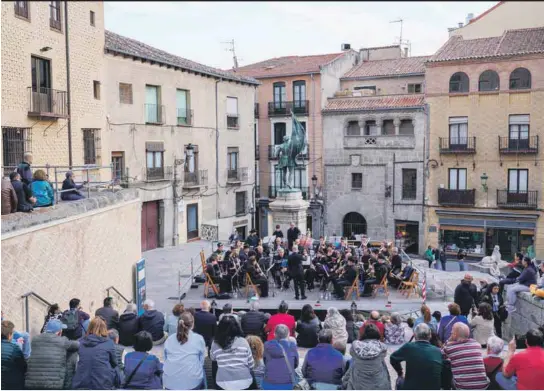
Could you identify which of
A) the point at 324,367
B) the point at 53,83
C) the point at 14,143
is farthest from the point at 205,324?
the point at 53,83

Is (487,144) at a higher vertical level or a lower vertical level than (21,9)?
lower

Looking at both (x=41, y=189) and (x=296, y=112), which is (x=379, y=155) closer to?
(x=296, y=112)

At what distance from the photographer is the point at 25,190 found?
11602mm

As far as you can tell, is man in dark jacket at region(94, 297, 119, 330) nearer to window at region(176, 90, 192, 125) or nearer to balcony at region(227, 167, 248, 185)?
window at region(176, 90, 192, 125)

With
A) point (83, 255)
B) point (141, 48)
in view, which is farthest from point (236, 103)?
Answer: point (83, 255)

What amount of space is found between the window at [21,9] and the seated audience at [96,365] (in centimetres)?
1557

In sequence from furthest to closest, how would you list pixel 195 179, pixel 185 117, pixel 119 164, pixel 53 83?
pixel 195 179, pixel 185 117, pixel 119 164, pixel 53 83

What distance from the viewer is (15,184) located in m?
11.3

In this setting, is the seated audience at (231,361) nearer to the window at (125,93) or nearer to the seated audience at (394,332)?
the seated audience at (394,332)

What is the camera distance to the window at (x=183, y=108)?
1218 inches

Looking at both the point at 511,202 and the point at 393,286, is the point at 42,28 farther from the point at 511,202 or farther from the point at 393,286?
the point at 511,202

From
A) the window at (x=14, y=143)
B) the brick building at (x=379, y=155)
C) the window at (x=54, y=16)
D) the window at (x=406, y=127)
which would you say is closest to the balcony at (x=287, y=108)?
the brick building at (x=379, y=155)

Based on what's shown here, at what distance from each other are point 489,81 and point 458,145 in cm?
379

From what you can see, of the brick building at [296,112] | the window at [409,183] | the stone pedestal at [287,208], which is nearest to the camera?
the stone pedestal at [287,208]
